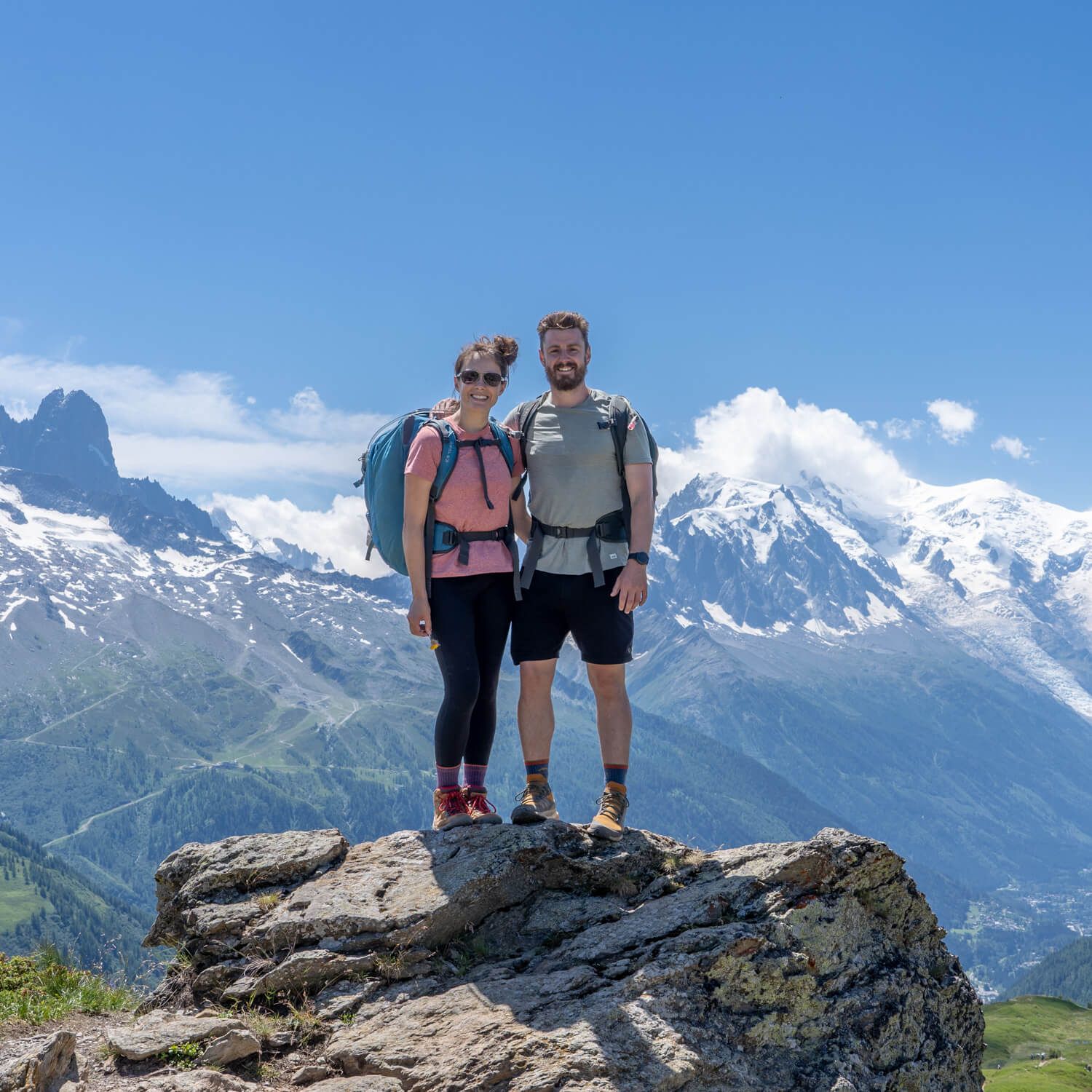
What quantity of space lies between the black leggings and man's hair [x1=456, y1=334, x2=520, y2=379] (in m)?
2.33

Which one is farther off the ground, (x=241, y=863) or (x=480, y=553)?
(x=480, y=553)

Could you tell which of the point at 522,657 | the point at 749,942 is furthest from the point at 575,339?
the point at 749,942

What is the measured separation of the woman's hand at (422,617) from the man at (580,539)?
101 cm

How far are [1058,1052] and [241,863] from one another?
192m

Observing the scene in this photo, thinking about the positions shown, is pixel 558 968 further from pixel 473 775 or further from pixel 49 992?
pixel 49 992

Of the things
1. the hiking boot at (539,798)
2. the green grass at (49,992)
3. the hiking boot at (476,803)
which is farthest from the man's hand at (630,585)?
the green grass at (49,992)

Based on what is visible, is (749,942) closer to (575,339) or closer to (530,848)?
(530,848)

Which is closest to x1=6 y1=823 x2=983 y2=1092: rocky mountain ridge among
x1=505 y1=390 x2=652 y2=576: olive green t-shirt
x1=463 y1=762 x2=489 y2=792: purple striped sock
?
x1=463 y1=762 x2=489 y2=792: purple striped sock

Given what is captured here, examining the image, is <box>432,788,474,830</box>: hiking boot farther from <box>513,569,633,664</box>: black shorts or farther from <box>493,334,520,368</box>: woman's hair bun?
<box>493,334,520,368</box>: woman's hair bun

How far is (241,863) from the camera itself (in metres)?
11.2

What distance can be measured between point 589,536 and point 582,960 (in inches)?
171

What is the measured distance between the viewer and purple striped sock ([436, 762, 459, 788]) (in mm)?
11008

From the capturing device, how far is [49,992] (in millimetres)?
A: 10633

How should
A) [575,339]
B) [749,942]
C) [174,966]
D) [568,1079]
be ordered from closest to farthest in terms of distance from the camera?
[568,1079], [749,942], [174,966], [575,339]
